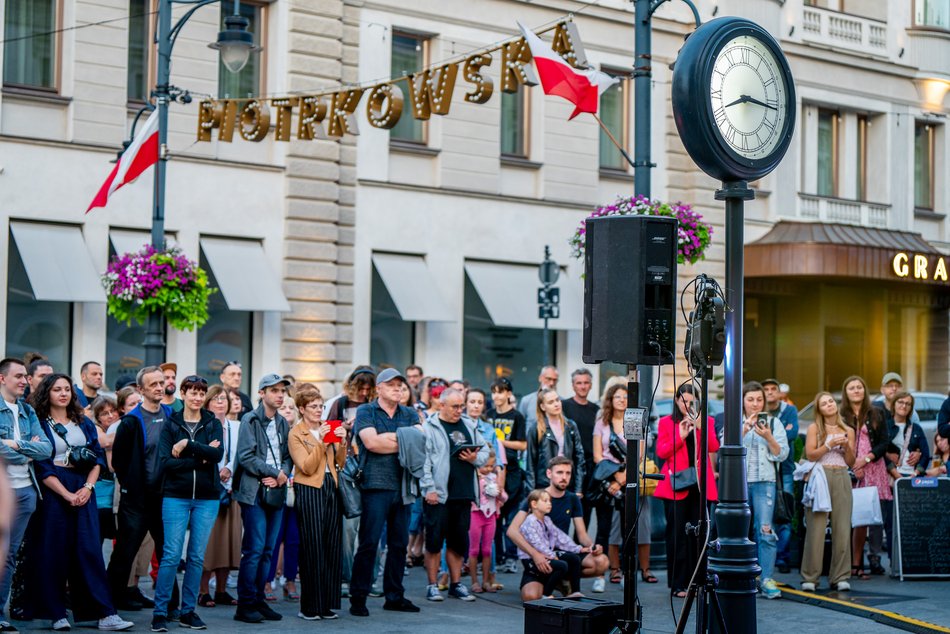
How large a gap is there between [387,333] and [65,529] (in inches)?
558

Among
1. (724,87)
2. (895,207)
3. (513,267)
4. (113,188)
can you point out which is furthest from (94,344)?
(895,207)

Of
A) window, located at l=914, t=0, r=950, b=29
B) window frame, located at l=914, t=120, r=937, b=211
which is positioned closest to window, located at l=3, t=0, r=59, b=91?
window, located at l=914, t=0, r=950, b=29

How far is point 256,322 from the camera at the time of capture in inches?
893

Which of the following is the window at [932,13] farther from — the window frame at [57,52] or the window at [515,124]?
the window frame at [57,52]

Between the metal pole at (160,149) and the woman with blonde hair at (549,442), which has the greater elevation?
the metal pole at (160,149)

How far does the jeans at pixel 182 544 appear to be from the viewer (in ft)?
34.2

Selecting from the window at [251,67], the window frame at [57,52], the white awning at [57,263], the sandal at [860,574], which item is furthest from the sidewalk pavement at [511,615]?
the window at [251,67]

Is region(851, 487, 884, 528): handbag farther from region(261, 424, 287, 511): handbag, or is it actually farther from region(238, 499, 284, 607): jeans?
region(238, 499, 284, 607): jeans

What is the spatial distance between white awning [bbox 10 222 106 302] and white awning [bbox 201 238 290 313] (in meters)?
2.06

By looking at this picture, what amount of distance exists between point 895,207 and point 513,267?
35.1 ft

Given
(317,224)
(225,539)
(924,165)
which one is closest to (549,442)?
(225,539)

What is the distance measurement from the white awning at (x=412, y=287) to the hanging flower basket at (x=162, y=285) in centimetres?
506

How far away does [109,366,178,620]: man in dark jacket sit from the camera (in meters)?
10.7

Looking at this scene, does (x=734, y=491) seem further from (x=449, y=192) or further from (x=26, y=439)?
(x=449, y=192)
